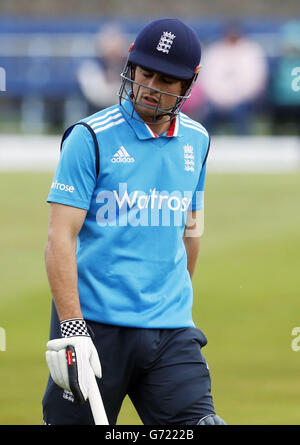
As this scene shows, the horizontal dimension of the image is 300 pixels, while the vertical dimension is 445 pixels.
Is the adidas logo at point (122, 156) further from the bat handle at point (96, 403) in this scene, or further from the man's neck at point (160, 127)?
the bat handle at point (96, 403)

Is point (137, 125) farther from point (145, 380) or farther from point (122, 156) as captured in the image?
point (145, 380)

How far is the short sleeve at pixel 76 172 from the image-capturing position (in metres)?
4.23

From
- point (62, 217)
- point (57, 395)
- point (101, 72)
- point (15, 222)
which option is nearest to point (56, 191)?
point (62, 217)

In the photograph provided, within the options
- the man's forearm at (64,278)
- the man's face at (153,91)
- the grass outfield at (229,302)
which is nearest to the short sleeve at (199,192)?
the man's face at (153,91)

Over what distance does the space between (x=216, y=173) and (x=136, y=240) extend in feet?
53.6

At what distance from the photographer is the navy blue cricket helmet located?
4383mm

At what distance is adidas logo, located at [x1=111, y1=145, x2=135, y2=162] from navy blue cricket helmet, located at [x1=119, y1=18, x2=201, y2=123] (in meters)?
0.22

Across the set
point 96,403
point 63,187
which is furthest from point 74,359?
point 63,187

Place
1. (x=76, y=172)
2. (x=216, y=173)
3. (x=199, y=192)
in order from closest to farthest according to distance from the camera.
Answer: (x=76, y=172) → (x=199, y=192) → (x=216, y=173)

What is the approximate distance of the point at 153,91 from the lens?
14.5ft

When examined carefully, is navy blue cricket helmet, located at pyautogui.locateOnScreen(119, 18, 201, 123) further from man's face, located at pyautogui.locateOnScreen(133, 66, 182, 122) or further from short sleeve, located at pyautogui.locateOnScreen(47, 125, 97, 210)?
short sleeve, located at pyautogui.locateOnScreen(47, 125, 97, 210)

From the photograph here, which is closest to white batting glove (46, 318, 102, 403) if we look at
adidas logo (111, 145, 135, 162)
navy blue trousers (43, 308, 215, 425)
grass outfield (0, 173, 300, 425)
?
navy blue trousers (43, 308, 215, 425)

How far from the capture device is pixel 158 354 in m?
4.43

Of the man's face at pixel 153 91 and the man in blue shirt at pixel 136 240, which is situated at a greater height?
the man's face at pixel 153 91
